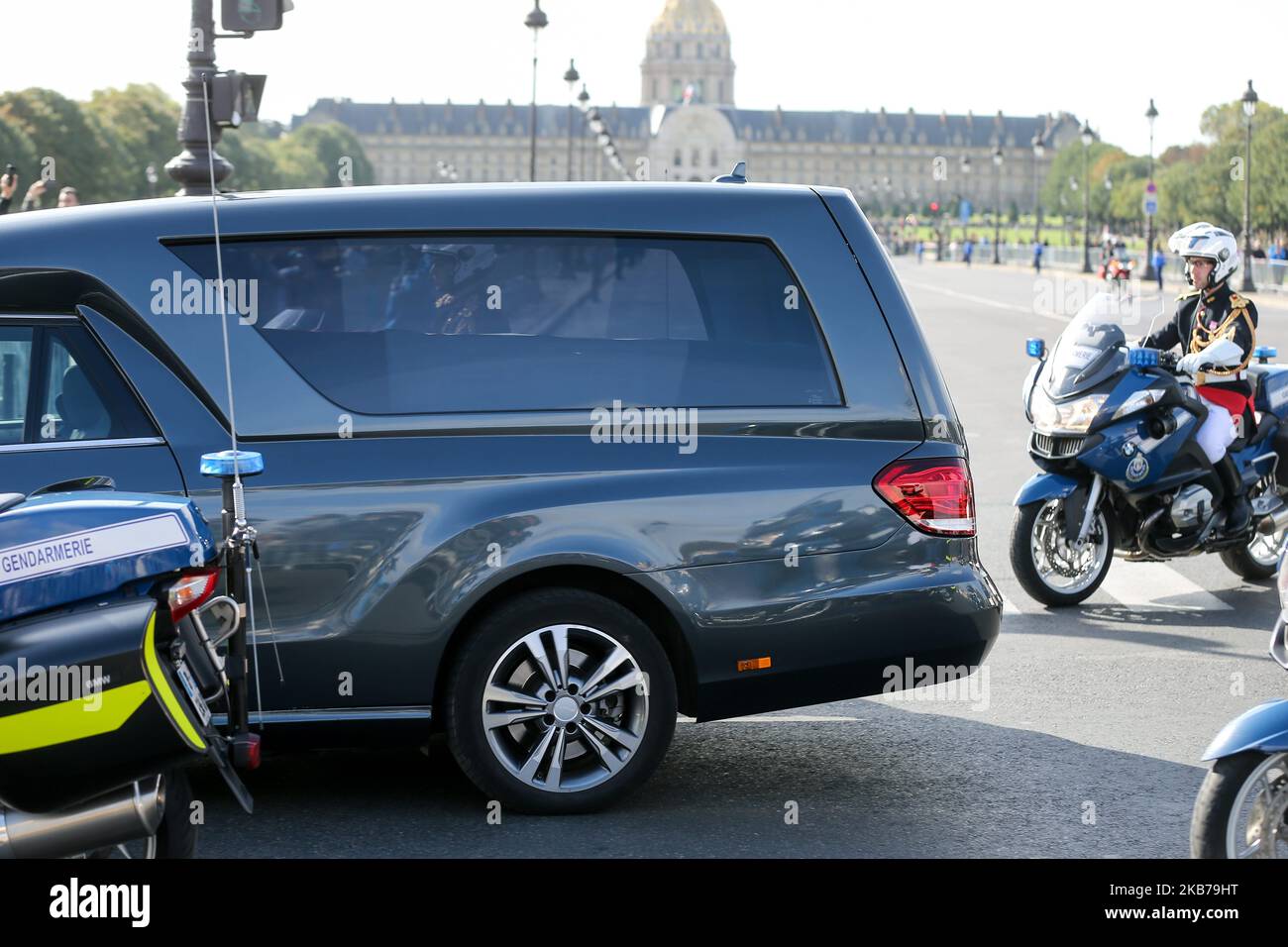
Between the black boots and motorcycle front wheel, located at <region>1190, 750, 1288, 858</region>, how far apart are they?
5.17 m

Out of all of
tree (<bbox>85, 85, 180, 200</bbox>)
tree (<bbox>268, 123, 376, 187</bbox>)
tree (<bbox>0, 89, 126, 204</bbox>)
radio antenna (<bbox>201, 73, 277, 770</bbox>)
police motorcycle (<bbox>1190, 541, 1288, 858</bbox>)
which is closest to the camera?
police motorcycle (<bbox>1190, 541, 1288, 858</bbox>)

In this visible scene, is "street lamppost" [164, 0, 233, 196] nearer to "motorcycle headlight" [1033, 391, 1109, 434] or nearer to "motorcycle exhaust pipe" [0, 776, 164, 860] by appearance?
"motorcycle headlight" [1033, 391, 1109, 434]

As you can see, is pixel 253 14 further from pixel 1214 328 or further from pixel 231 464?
pixel 231 464

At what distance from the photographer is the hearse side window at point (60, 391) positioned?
5.13 metres

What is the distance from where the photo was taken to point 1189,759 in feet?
19.7

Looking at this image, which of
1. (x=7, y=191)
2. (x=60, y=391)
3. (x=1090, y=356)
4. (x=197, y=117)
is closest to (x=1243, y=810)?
(x=60, y=391)

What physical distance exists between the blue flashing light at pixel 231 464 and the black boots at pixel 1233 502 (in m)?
5.87

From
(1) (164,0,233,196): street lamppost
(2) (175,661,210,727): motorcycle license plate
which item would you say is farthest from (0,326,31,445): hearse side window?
(1) (164,0,233,196): street lamppost

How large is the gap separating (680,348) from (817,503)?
0.58 meters

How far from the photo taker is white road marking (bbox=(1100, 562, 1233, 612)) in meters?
8.89

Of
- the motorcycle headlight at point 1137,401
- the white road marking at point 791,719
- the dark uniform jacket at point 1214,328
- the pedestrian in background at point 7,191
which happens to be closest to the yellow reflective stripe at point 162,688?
the white road marking at point 791,719

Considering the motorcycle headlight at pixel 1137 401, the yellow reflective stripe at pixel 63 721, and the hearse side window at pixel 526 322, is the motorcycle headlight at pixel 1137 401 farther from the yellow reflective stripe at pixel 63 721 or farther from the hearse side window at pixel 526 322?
the yellow reflective stripe at pixel 63 721

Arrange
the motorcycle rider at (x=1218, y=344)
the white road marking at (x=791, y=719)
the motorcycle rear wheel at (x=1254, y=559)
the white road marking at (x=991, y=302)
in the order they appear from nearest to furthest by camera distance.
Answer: the white road marking at (x=791, y=719)
the motorcycle rider at (x=1218, y=344)
the motorcycle rear wheel at (x=1254, y=559)
the white road marking at (x=991, y=302)
